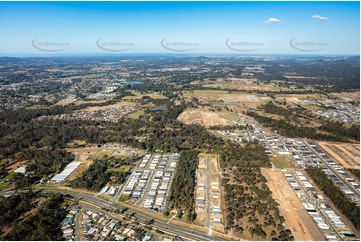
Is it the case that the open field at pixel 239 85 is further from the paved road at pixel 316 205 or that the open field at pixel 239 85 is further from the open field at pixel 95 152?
the paved road at pixel 316 205

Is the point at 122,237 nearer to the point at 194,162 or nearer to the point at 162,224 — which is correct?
the point at 162,224

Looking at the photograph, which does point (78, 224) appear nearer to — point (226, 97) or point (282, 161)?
point (282, 161)

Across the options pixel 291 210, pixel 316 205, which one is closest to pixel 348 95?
pixel 316 205

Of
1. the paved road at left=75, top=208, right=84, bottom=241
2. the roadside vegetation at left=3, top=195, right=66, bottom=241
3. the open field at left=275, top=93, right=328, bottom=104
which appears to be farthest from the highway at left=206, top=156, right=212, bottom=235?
the open field at left=275, top=93, right=328, bottom=104

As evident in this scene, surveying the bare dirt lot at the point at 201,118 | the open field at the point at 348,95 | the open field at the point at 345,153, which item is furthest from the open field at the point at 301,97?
the open field at the point at 345,153

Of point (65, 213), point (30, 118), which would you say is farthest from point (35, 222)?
point (30, 118)
